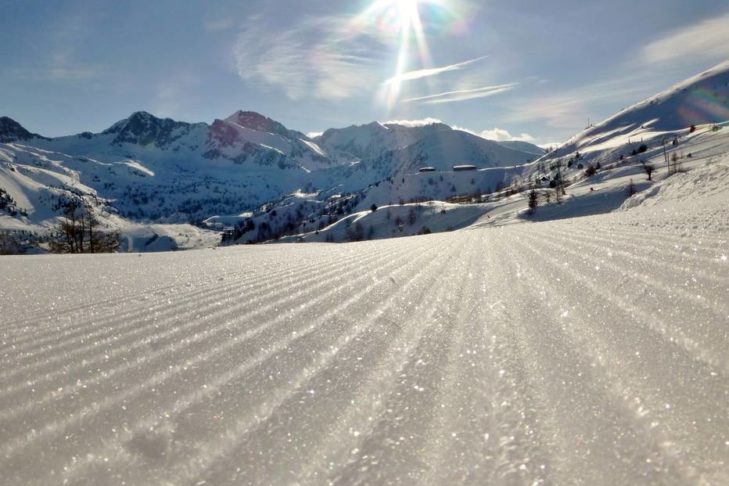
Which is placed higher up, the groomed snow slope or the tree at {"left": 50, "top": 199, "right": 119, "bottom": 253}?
the tree at {"left": 50, "top": 199, "right": 119, "bottom": 253}

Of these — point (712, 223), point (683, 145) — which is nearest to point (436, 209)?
point (683, 145)

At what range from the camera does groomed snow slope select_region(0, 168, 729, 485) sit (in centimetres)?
98

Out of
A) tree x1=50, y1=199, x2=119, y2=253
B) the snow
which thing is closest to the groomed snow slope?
the snow

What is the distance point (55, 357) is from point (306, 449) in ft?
5.51

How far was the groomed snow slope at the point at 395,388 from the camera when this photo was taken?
0.98 m

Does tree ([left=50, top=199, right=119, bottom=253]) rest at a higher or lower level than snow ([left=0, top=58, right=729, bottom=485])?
higher

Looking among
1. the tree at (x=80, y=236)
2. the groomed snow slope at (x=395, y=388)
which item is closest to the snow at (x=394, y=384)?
the groomed snow slope at (x=395, y=388)

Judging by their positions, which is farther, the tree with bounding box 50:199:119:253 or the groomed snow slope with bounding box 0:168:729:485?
the tree with bounding box 50:199:119:253

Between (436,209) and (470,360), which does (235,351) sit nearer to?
(470,360)

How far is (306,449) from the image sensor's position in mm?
1072

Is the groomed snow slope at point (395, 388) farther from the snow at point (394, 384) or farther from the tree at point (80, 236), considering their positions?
the tree at point (80, 236)

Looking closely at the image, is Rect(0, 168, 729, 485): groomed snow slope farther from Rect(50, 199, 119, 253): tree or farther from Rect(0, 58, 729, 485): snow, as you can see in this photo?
Rect(50, 199, 119, 253): tree

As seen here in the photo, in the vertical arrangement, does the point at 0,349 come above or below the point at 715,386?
above

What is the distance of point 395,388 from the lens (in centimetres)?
138
